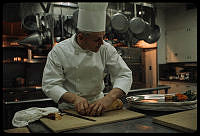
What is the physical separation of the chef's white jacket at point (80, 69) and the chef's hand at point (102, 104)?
0.23 feet

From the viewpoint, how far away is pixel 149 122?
2.95 ft

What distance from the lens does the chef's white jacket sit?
4.14 ft

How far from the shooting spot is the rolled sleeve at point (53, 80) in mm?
1161

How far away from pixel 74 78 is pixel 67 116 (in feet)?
1.29

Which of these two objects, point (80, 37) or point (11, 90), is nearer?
point (80, 37)

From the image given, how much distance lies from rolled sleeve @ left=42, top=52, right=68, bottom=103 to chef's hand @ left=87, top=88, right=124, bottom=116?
9.3 inches

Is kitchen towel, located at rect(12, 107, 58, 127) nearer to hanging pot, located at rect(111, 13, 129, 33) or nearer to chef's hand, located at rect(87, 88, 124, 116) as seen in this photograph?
chef's hand, located at rect(87, 88, 124, 116)

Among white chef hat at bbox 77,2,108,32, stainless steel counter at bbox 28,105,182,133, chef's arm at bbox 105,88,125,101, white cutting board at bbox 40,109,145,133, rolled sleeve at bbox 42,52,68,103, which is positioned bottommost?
stainless steel counter at bbox 28,105,182,133

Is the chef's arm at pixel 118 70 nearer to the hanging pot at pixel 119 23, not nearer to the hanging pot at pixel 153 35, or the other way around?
the hanging pot at pixel 119 23

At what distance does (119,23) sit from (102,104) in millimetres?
2036

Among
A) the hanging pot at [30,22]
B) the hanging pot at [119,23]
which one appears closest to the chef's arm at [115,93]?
the hanging pot at [119,23]

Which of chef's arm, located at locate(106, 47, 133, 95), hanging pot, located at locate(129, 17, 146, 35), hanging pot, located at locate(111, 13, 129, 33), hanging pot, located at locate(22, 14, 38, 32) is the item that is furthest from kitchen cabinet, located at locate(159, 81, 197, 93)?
hanging pot, located at locate(22, 14, 38, 32)

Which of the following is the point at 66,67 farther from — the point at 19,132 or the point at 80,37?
the point at 19,132

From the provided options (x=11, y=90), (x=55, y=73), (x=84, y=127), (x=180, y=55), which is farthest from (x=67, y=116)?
(x=180, y=55)
